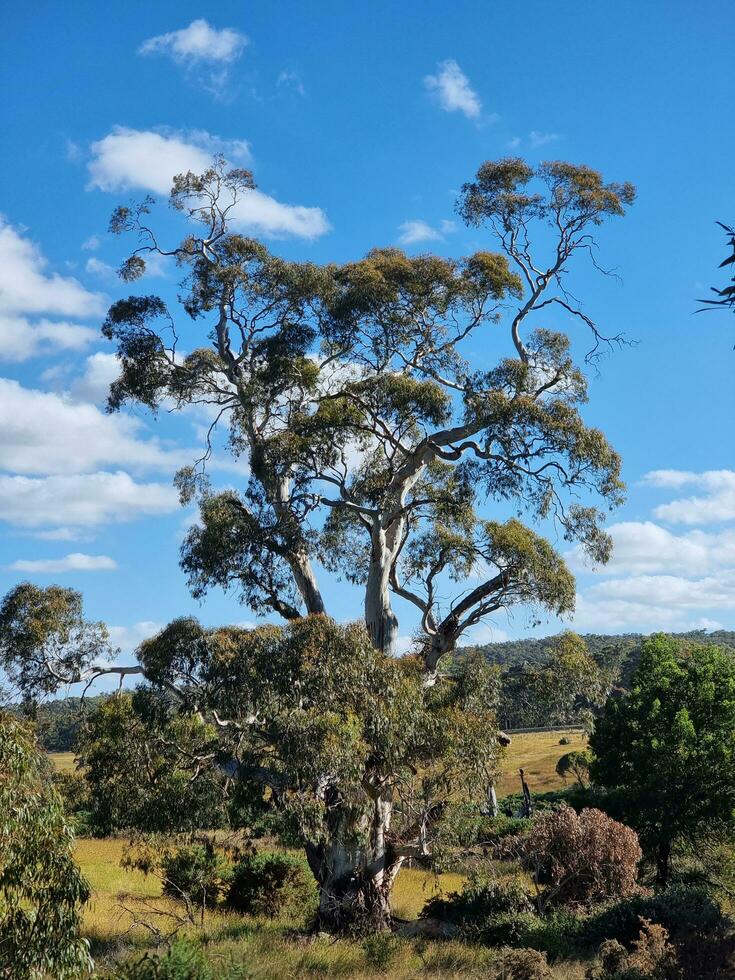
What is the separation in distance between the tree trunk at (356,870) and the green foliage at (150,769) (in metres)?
2.31

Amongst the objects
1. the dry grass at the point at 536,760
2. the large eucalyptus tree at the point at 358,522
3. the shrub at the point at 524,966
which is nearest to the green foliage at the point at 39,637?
the large eucalyptus tree at the point at 358,522

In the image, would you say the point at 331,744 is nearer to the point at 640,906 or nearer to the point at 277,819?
the point at 277,819

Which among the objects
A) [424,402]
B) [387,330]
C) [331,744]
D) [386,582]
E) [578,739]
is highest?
[387,330]

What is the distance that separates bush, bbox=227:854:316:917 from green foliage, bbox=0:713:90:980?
12.1 meters

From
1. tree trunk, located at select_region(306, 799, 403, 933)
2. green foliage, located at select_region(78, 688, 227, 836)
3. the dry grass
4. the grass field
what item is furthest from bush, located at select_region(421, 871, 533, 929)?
Answer: the dry grass

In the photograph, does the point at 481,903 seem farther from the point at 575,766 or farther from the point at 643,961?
the point at 575,766

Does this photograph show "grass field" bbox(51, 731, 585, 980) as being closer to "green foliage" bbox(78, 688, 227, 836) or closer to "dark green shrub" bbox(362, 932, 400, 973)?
"dark green shrub" bbox(362, 932, 400, 973)

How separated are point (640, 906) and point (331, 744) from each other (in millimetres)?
6628

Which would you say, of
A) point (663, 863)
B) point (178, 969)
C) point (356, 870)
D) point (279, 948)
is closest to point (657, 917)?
point (356, 870)

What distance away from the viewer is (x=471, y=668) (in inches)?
728

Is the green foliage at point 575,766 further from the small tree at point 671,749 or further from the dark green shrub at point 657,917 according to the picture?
the dark green shrub at point 657,917

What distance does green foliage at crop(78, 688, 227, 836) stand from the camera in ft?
57.5

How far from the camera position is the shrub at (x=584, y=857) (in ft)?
63.5

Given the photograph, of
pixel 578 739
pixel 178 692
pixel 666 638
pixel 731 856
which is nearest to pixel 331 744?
pixel 178 692
